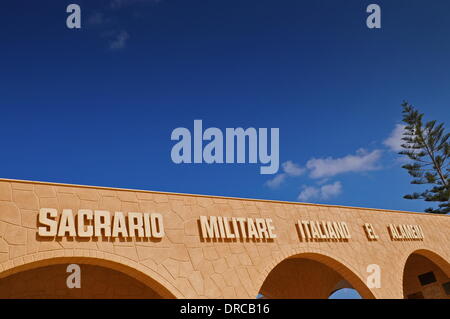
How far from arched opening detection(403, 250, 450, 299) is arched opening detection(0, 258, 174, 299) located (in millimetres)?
10475

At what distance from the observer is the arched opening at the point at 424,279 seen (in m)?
15.0

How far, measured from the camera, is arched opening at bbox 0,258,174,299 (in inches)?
348

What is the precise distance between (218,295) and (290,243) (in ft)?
8.34

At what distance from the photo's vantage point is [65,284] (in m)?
9.29

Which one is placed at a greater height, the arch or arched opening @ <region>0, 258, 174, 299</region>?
arched opening @ <region>0, 258, 174, 299</region>

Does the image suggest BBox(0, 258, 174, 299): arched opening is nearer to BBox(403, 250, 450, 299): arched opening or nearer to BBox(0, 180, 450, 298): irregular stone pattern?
BBox(0, 180, 450, 298): irregular stone pattern

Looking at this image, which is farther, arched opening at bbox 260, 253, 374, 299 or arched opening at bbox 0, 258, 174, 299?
arched opening at bbox 260, 253, 374, 299

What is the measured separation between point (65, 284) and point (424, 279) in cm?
1356

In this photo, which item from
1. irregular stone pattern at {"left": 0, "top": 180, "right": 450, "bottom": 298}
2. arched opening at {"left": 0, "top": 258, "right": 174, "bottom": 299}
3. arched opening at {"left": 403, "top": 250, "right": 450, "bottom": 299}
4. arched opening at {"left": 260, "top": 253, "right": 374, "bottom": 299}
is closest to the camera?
irregular stone pattern at {"left": 0, "top": 180, "right": 450, "bottom": 298}

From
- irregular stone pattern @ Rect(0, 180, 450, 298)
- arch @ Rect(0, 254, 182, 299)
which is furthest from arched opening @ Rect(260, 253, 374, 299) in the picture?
arch @ Rect(0, 254, 182, 299)

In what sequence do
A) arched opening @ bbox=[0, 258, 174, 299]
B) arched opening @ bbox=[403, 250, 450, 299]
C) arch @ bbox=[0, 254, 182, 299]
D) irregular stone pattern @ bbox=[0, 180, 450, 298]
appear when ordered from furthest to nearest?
arched opening @ bbox=[403, 250, 450, 299] < arched opening @ bbox=[0, 258, 174, 299] < irregular stone pattern @ bbox=[0, 180, 450, 298] < arch @ bbox=[0, 254, 182, 299]

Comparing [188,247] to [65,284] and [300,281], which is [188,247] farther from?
[300,281]

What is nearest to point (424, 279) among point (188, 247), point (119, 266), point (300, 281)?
point (300, 281)
